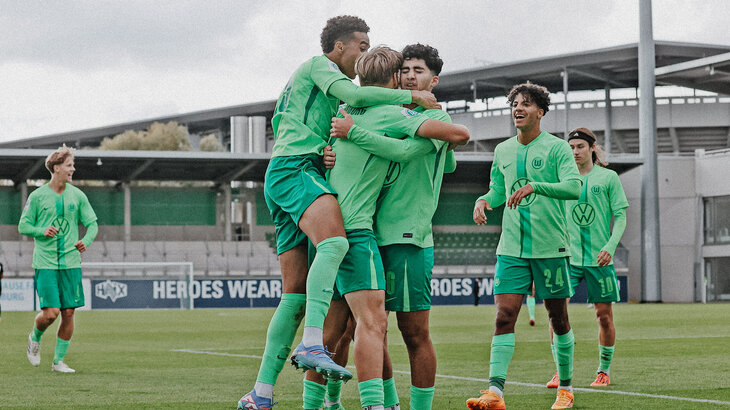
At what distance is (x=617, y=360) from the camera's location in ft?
32.8

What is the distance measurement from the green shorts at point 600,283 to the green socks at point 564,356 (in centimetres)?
147

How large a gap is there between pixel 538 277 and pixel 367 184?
1.98 meters

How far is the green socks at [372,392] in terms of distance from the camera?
169 inches

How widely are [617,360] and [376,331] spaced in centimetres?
619

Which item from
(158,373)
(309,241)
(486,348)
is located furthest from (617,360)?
(309,241)

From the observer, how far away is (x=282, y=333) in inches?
190

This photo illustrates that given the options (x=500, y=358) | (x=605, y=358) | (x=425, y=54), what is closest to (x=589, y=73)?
(x=605, y=358)

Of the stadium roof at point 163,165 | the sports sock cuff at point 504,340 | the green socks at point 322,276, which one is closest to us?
the green socks at point 322,276

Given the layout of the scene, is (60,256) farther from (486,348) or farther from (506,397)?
(486,348)

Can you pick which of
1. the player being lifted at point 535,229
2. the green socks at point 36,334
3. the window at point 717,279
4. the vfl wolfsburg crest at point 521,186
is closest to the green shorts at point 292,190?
the player being lifted at point 535,229

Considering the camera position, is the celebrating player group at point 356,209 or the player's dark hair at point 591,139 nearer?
the celebrating player group at point 356,209

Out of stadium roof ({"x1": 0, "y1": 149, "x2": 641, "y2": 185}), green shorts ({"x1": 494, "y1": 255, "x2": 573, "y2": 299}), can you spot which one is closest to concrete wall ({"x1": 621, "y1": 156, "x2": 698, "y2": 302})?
stadium roof ({"x1": 0, "y1": 149, "x2": 641, "y2": 185})

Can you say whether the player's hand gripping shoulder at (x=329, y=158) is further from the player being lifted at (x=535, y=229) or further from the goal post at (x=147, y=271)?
the goal post at (x=147, y=271)

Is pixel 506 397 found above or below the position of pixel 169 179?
below
